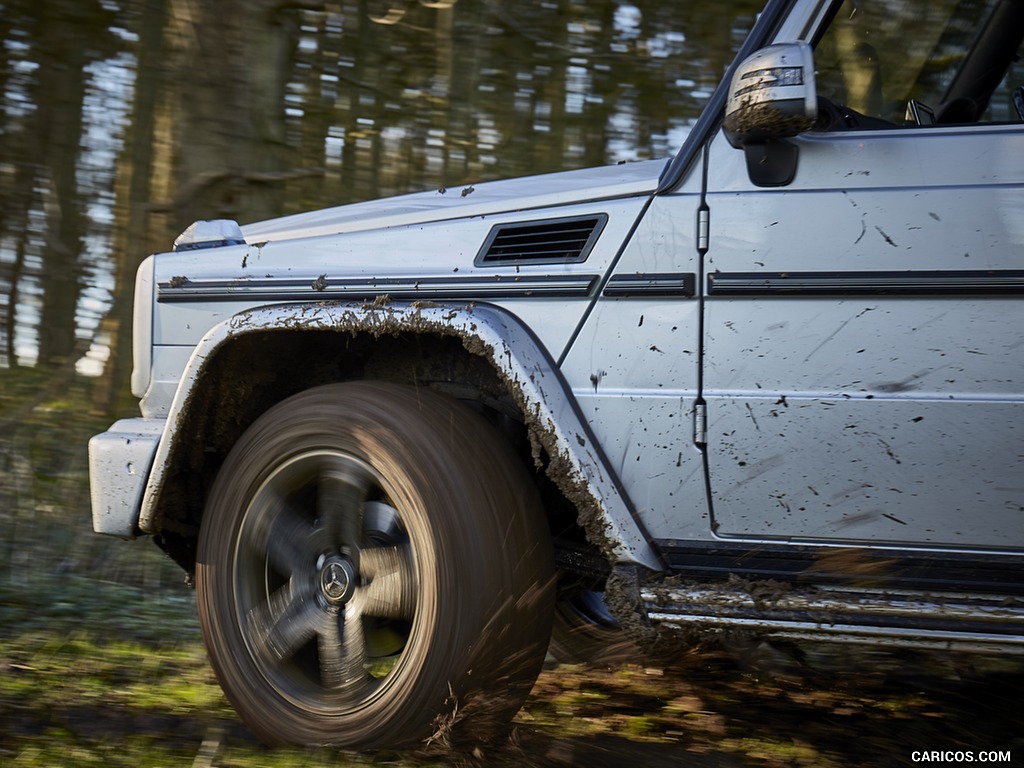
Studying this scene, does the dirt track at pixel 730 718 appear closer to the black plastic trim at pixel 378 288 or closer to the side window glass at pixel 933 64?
the black plastic trim at pixel 378 288

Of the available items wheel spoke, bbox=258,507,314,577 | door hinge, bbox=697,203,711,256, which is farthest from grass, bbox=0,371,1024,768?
door hinge, bbox=697,203,711,256

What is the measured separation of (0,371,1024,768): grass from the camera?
2639 millimetres

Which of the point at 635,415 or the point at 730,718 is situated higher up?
the point at 635,415

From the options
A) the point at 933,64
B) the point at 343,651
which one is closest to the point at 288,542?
the point at 343,651

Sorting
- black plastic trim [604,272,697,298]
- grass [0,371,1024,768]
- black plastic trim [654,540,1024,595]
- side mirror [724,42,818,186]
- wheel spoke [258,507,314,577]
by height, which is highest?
side mirror [724,42,818,186]

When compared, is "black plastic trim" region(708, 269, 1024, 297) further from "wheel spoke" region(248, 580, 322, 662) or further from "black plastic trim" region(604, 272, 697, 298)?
"wheel spoke" region(248, 580, 322, 662)

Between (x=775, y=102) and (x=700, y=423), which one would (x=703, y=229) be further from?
(x=700, y=423)

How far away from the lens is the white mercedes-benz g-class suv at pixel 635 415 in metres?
2.27

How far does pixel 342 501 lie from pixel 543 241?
868 millimetres

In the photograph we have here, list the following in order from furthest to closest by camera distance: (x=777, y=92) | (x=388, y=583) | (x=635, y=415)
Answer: (x=388, y=583)
(x=635, y=415)
(x=777, y=92)

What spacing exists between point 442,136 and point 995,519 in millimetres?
6077

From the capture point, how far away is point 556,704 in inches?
130

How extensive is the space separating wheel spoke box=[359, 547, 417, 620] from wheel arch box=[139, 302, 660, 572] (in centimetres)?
44

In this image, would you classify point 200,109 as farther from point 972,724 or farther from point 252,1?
point 972,724
